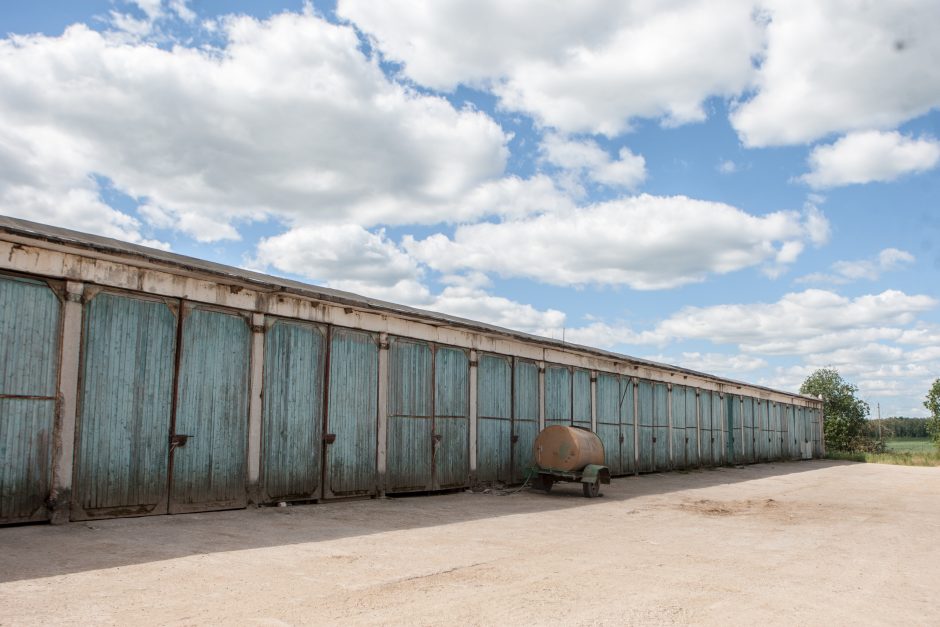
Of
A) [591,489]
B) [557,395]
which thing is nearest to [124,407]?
[591,489]

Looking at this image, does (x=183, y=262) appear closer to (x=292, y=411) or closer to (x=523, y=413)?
(x=292, y=411)

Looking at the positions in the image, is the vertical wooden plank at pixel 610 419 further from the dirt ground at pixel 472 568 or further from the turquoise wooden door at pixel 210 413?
the turquoise wooden door at pixel 210 413

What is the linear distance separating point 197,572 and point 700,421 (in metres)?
27.7

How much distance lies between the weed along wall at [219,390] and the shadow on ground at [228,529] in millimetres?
565

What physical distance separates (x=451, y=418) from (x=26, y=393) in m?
9.45

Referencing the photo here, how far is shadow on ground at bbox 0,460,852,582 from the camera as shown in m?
8.10

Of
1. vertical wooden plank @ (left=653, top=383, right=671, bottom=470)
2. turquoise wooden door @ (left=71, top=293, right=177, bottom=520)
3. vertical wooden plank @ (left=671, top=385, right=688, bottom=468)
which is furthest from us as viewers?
vertical wooden plank @ (left=671, top=385, right=688, bottom=468)

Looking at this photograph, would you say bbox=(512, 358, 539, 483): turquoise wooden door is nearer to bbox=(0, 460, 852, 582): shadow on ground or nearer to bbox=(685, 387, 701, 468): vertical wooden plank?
bbox=(0, 460, 852, 582): shadow on ground

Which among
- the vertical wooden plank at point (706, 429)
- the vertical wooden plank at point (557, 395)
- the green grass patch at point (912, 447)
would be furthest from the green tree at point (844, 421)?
the vertical wooden plank at point (557, 395)

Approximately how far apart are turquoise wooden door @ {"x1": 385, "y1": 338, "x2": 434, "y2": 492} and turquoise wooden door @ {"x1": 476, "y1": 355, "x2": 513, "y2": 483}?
2.03 meters

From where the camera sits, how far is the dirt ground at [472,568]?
6.21 metres

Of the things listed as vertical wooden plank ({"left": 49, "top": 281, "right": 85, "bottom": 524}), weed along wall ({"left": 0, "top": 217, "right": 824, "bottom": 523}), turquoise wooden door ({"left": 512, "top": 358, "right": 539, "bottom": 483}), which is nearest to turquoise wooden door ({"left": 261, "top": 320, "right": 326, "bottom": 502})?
weed along wall ({"left": 0, "top": 217, "right": 824, "bottom": 523})

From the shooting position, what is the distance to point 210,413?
40.2 feet

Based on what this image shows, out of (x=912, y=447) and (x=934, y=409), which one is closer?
(x=934, y=409)
